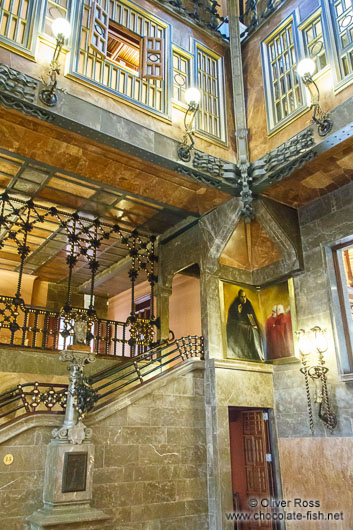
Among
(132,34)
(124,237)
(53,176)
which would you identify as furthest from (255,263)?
(132,34)

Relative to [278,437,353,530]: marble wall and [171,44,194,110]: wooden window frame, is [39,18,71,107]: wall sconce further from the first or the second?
[278,437,353,530]: marble wall

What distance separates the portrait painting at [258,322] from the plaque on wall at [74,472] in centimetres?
365

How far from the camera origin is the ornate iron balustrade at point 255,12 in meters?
9.66

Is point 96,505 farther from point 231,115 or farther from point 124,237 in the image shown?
point 231,115

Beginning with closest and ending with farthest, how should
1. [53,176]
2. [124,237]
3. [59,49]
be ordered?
[59,49] → [53,176] → [124,237]

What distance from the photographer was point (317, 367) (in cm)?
796

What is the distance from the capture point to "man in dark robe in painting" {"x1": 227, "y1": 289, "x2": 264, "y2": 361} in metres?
9.18

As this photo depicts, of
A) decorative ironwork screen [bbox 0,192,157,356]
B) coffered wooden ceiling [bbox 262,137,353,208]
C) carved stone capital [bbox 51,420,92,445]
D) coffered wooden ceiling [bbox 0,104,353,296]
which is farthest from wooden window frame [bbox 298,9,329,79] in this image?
carved stone capital [bbox 51,420,92,445]

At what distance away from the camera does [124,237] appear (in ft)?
35.9

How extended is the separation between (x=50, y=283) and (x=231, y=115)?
8.73 meters

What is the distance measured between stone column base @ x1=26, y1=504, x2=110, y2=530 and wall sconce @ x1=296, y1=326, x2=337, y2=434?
13.2 ft

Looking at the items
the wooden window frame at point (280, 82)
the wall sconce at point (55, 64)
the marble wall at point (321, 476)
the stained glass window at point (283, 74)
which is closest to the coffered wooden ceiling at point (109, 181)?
the wall sconce at point (55, 64)

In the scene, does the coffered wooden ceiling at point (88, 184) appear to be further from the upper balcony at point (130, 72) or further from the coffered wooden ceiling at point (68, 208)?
the upper balcony at point (130, 72)

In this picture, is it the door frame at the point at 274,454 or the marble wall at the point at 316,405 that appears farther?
the door frame at the point at 274,454
